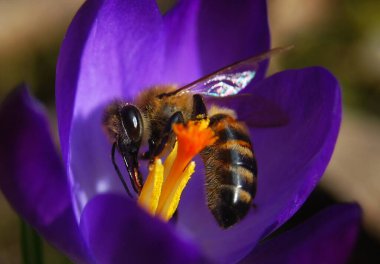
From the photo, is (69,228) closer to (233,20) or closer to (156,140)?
(156,140)

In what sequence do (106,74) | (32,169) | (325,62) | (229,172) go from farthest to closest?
(325,62) → (106,74) → (229,172) → (32,169)

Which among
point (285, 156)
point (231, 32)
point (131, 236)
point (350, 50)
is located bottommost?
point (350, 50)

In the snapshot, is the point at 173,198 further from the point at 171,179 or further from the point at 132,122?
the point at 132,122

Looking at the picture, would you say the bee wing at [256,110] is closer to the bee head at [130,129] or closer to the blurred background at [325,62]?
the bee head at [130,129]

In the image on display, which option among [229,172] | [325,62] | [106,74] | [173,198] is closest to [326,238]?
[229,172]

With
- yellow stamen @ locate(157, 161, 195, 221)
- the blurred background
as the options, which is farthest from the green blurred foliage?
yellow stamen @ locate(157, 161, 195, 221)

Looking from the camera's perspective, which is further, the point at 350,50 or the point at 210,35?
the point at 350,50

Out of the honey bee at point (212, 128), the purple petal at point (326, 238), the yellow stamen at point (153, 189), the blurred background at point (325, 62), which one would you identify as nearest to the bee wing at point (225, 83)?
the honey bee at point (212, 128)
